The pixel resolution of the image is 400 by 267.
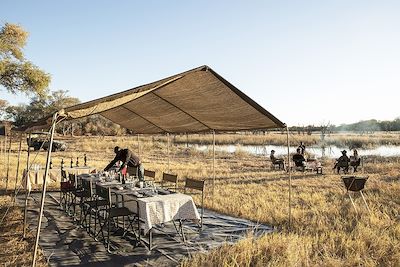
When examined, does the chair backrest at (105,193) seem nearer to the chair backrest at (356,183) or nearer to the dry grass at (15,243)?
the dry grass at (15,243)

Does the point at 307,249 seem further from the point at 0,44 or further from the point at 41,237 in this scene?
the point at 0,44

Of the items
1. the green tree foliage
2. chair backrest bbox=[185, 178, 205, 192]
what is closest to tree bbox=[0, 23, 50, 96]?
chair backrest bbox=[185, 178, 205, 192]

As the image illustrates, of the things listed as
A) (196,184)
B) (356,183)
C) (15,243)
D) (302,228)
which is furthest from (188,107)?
(15,243)

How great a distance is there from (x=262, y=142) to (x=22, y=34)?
32.3 metres

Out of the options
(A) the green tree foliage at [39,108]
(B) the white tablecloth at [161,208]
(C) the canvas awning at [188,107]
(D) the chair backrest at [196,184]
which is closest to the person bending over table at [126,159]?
(C) the canvas awning at [188,107]

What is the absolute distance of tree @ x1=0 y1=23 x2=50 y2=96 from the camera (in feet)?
55.2

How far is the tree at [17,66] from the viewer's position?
1683cm

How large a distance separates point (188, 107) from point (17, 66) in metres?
12.5

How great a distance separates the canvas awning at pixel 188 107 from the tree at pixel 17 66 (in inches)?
319

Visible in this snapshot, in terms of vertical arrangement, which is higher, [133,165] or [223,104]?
[223,104]

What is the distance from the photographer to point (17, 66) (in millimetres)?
17047

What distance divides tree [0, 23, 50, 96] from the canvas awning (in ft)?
26.6

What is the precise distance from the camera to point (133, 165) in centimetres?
860

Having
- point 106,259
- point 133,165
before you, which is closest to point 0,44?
point 133,165
